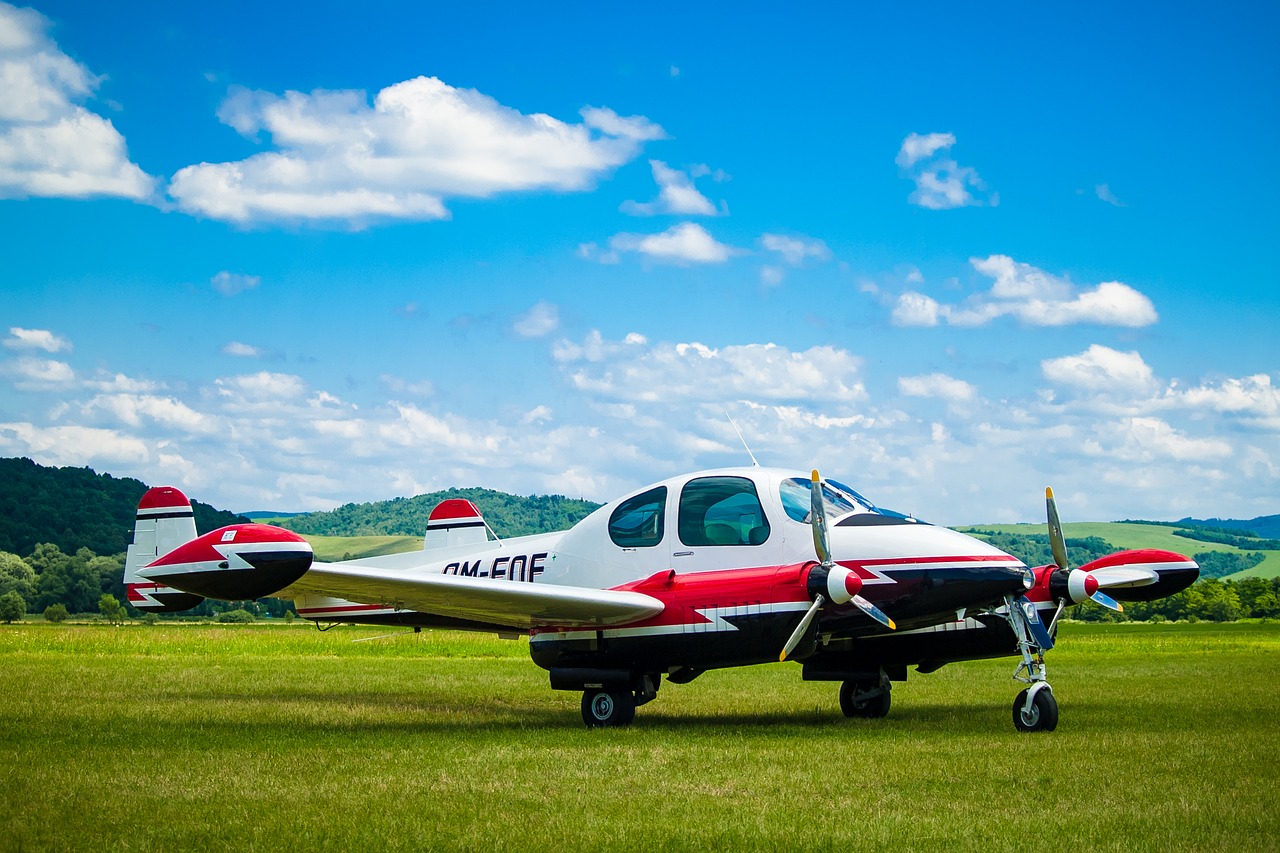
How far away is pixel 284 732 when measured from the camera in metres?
12.3

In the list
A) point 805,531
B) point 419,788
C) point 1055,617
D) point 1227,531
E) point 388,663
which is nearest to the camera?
point 419,788

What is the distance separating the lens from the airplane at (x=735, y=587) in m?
11.9

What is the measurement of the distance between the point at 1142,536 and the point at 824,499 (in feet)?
534

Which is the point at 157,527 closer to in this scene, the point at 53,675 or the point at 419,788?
the point at 53,675

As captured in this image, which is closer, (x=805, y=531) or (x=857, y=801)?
(x=857, y=801)

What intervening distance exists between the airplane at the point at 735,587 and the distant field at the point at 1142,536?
461 ft

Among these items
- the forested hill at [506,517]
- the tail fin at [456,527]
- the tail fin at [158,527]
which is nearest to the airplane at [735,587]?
the tail fin at [158,527]

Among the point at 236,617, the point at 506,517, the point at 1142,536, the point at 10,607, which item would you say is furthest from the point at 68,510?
the point at 1142,536

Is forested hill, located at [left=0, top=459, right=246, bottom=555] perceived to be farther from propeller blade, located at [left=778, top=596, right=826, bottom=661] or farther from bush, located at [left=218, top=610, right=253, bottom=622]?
propeller blade, located at [left=778, top=596, right=826, bottom=661]

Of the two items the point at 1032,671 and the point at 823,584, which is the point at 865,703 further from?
the point at 823,584

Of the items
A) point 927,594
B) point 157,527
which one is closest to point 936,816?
point 927,594

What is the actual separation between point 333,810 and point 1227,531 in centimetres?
19230

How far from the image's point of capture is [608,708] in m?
13.7

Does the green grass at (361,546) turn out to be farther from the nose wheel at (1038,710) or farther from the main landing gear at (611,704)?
the nose wheel at (1038,710)
